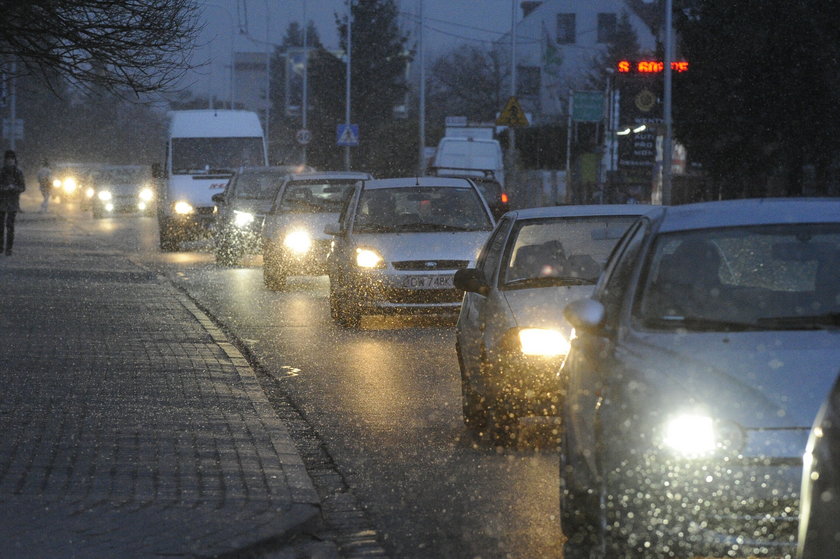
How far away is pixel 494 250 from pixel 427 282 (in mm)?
5818

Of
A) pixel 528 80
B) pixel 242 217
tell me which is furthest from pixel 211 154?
pixel 528 80

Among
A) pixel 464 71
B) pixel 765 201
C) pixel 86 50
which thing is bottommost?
pixel 765 201

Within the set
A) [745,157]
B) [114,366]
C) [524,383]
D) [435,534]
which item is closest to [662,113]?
[745,157]

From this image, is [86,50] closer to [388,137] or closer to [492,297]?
[492,297]

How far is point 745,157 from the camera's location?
41.6m

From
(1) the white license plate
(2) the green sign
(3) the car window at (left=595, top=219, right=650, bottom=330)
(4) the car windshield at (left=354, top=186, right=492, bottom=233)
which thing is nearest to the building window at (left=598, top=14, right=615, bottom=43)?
(2) the green sign

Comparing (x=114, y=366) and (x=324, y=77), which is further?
(x=324, y=77)

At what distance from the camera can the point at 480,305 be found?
33.6 ft

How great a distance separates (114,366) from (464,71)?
11274 centimetres

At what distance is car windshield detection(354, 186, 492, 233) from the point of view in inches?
707

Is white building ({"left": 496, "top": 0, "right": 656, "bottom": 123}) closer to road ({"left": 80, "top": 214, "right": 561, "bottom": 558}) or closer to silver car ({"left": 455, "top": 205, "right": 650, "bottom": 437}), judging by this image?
road ({"left": 80, "top": 214, "right": 561, "bottom": 558})

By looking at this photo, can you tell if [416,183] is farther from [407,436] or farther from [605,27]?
[605,27]

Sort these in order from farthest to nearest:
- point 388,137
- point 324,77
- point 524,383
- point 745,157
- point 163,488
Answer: point 324,77
point 388,137
point 745,157
point 524,383
point 163,488

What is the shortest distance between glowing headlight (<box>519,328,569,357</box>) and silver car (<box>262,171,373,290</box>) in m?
13.3
